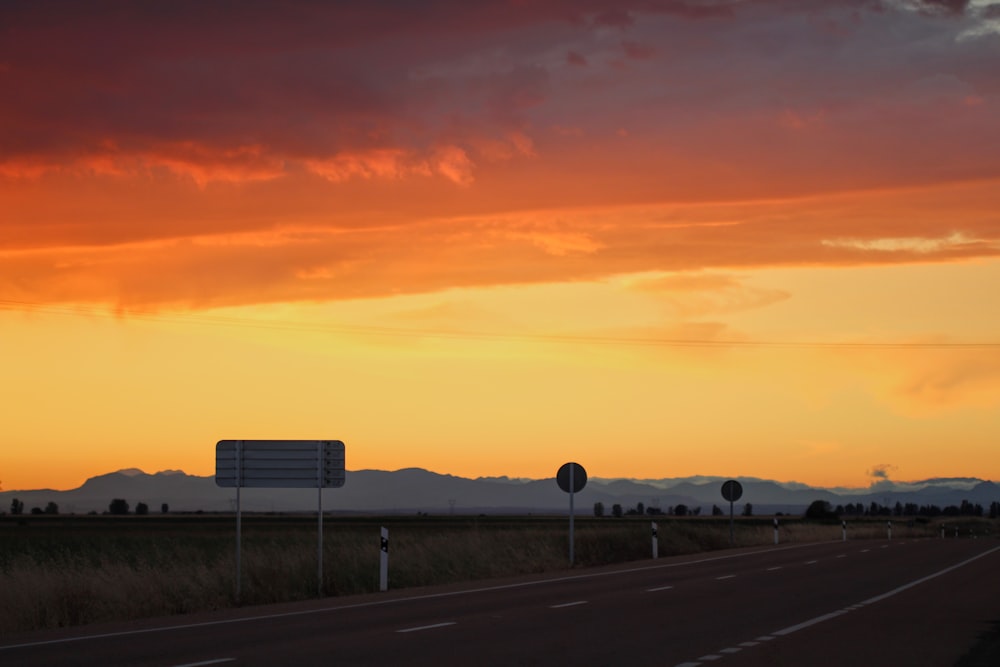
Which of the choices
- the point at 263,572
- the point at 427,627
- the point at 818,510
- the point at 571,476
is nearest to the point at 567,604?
the point at 427,627

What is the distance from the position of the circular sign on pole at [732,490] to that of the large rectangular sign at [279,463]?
88.3 ft

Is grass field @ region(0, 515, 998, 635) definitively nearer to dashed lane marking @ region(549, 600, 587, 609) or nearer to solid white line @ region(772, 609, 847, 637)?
dashed lane marking @ region(549, 600, 587, 609)

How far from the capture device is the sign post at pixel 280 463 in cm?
2506

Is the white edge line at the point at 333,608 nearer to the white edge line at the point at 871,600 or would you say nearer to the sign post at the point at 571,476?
the sign post at the point at 571,476

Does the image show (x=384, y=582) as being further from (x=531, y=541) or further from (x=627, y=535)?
(x=627, y=535)

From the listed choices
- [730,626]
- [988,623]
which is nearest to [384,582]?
[730,626]

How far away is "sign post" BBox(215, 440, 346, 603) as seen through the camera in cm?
2506

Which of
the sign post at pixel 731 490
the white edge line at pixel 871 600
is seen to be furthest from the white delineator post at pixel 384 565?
the sign post at pixel 731 490

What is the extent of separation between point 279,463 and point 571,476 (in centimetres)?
1369

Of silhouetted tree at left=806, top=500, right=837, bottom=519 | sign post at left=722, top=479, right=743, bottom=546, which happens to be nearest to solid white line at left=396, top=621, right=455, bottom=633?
sign post at left=722, top=479, right=743, bottom=546

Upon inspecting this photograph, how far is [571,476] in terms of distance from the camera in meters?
36.9

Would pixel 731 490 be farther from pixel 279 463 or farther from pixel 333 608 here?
pixel 333 608

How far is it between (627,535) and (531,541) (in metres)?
6.40

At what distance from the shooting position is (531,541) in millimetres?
37031
